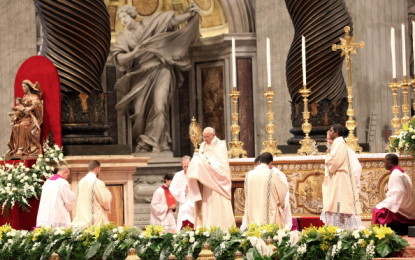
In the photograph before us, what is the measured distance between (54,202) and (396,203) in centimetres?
393

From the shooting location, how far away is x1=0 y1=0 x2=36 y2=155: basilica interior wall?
20156 mm

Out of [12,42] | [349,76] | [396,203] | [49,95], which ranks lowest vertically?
[396,203]

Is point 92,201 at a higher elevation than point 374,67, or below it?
below

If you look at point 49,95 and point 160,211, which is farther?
point 160,211

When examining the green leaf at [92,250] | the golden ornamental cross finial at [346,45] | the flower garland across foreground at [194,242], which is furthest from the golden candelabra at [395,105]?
the green leaf at [92,250]

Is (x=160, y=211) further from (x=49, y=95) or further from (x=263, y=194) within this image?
(x=263, y=194)

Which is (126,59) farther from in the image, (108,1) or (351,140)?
(351,140)

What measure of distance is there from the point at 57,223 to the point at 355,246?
4.26 meters

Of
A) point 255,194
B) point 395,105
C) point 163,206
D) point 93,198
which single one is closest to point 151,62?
point 163,206

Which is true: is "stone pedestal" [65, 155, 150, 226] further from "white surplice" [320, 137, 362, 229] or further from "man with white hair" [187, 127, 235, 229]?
"white surplice" [320, 137, 362, 229]

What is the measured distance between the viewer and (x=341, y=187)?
42.0ft

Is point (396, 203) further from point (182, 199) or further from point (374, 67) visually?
point (374, 67)

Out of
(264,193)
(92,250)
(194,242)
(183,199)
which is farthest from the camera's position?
(183,199)

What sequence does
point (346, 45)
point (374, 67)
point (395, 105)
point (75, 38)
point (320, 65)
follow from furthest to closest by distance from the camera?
1. point (374, 67)
2. point (320, 65)
3. point (346, 45)
4. point (395, 105)
5. point (75, 38)
